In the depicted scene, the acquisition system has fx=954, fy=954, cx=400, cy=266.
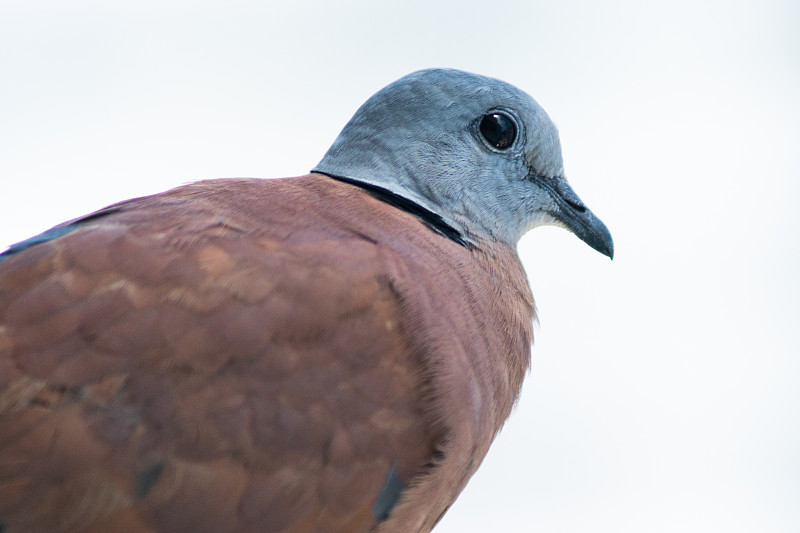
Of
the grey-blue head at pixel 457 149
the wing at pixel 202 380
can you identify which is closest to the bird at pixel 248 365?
the wing at pixel 202 380

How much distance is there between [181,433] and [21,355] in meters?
0.24

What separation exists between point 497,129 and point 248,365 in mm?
812

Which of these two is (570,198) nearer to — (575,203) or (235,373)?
(575,203)

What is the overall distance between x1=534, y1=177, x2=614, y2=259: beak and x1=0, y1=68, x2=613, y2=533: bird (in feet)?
1.10

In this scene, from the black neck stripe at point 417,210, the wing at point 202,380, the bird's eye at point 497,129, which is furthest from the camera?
the bird's eye at point 497,129

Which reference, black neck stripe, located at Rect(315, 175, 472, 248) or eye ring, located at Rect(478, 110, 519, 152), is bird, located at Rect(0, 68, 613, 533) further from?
eye ring, located at Rect(478, 110, 519, 152)

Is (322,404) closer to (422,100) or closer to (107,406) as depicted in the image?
(107,406)

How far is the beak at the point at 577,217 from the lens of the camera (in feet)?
6.64

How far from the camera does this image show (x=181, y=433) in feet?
4.35

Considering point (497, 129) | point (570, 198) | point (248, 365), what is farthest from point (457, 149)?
point (248, 365)

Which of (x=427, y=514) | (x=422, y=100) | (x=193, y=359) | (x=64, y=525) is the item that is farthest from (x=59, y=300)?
(x=422, y=100)

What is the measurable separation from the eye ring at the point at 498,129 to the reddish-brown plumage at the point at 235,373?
1.34ft

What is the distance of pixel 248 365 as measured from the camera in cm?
139

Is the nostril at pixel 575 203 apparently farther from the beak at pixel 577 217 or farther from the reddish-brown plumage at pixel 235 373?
the reddish-brown plumage at pixel 235 373
